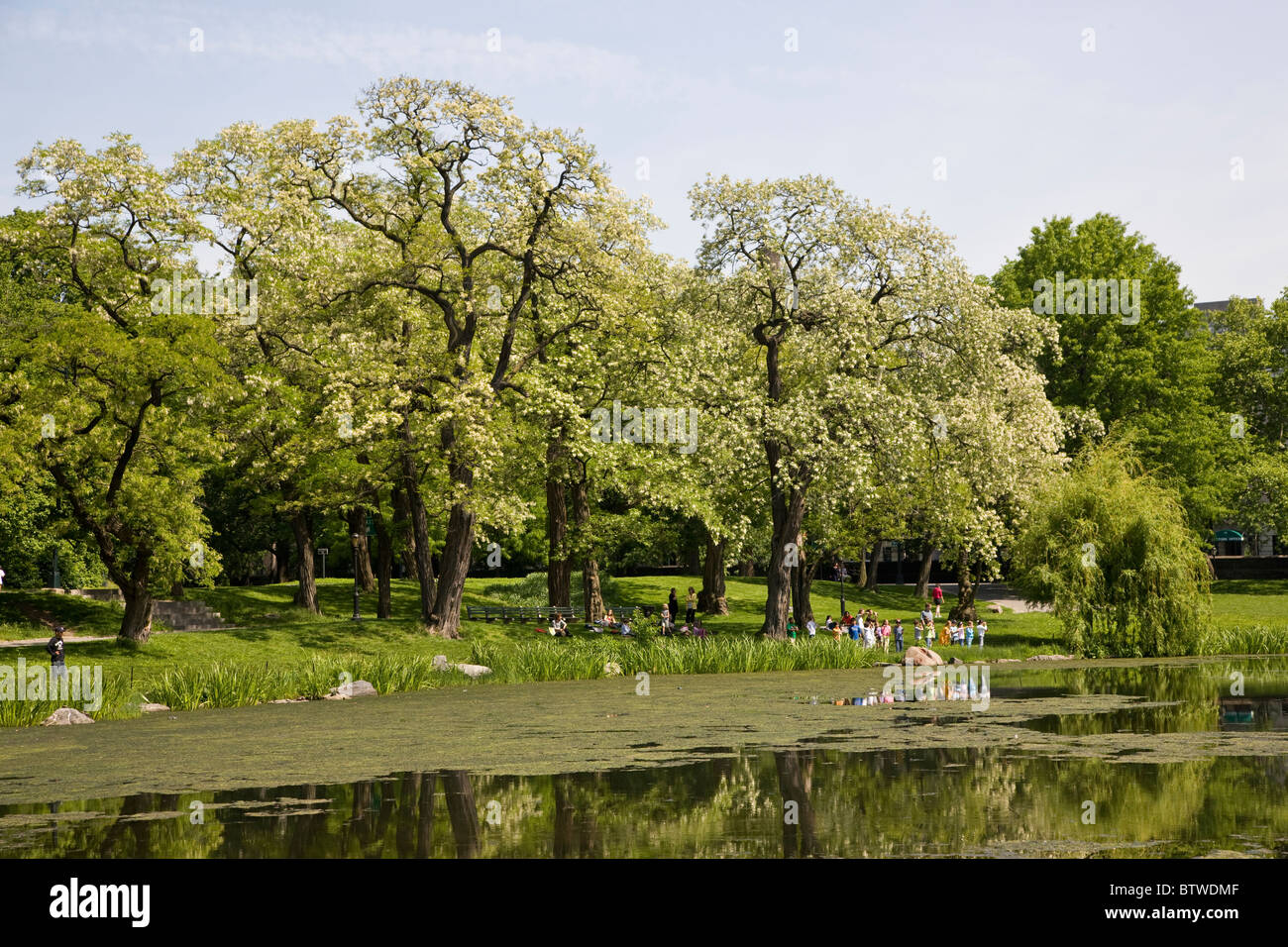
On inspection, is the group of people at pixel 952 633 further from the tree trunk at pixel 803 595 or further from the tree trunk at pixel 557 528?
the tree trunk at pixel 557 528

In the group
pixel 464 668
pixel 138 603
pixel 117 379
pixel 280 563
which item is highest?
pixel 117 379

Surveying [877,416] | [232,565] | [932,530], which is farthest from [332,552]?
[877,416]

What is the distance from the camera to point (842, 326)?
4050 cm

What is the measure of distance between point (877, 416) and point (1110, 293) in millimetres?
31969

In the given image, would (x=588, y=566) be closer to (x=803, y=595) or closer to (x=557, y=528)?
(x=557, y=528)

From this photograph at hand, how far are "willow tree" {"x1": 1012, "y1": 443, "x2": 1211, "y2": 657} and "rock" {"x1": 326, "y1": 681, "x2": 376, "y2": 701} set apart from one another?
2105cm

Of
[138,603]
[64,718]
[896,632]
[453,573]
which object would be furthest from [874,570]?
[64,718]

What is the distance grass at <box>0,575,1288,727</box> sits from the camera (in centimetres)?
2986

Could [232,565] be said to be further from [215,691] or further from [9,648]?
[215,691]

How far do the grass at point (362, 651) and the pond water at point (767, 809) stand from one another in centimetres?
1376

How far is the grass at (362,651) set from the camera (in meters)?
29.9

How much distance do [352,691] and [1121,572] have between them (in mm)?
23527

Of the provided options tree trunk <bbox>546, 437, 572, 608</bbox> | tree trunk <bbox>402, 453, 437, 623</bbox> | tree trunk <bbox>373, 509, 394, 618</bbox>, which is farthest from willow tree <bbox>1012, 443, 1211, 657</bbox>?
tree trunk <bbox>373, 509, 394, 618</bbox>

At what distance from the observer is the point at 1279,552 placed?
307ft
